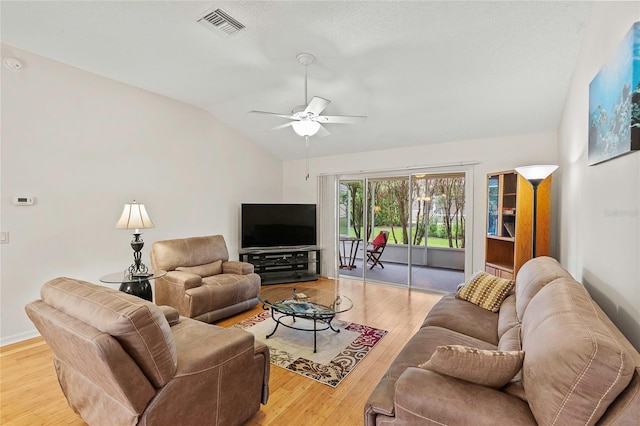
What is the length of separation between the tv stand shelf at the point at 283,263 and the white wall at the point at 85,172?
94 cm

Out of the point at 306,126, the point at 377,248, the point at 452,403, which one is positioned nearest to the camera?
the point at 452,403

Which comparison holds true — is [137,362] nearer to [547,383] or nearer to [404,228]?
[547,383]

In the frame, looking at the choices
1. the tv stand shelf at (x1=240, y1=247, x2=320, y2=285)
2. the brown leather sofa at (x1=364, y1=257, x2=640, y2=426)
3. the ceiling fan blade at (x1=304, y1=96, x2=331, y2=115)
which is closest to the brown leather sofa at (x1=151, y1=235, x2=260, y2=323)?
the tv stand shelf at (x1=240, y1=247, x2=320, y2=285)

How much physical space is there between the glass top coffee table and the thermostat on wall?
2.55 meters

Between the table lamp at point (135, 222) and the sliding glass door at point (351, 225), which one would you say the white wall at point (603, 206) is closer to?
the sliding glass door at point (351, 225)

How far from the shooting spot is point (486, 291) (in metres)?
2.78

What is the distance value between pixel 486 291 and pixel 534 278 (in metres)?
0.67

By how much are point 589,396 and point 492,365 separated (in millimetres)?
332

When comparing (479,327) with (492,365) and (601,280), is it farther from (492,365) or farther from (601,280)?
(492,365)

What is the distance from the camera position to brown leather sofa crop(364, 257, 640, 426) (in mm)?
967

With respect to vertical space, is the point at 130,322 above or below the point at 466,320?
above

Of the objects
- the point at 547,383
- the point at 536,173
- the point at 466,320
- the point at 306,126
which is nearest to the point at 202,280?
the point at 306,126

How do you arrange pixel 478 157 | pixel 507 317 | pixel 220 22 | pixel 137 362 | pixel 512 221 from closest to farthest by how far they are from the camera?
pixel 137 362, pixel 507 317, pixel 220 22, pixel 512 221, pixel 478 157

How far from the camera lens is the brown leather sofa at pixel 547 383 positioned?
3.17 ft
